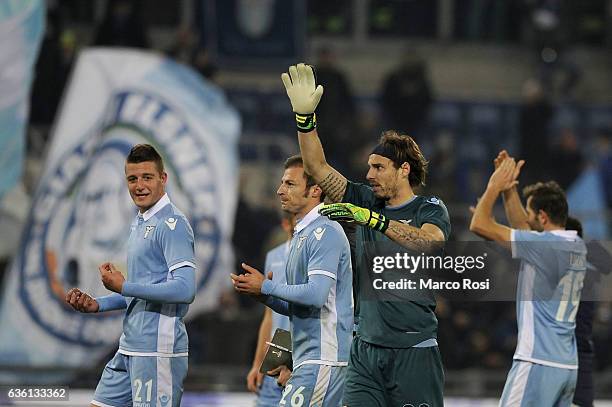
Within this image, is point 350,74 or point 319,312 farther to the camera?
point 350,74

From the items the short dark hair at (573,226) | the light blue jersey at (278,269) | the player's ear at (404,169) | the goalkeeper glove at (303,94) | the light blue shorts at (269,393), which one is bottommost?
the light blue shorts at (269,393)

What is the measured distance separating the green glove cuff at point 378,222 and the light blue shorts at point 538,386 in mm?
1795

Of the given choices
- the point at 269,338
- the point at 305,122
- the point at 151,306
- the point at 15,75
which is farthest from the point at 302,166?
the point at 15,75

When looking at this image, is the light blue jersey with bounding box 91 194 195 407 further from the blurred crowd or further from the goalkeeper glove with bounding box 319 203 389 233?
the blurred crowd

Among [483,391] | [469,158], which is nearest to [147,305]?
[483,391]

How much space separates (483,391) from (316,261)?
7710 mm

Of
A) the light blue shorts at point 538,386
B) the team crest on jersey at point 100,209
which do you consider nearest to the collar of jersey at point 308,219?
the light blue shorts at point 538,386

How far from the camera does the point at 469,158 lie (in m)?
16.1

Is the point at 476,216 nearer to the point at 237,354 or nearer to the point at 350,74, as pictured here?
the point at 237,354

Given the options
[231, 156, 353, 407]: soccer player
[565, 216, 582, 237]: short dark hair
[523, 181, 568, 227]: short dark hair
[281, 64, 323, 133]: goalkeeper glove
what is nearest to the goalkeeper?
[281, 64, 323, 133]: goalkeeper glove

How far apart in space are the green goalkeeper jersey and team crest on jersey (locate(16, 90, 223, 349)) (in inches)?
316

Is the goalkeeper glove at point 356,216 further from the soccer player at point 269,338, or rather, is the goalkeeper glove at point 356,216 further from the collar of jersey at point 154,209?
the soccer player at point 269,338

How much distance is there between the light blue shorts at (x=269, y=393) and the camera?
814 cm

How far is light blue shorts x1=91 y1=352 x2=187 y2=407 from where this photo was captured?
6.51 m
